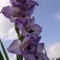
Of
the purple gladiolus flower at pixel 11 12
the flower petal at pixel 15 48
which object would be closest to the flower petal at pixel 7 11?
the purple gladiolus flower at pixel 11 12

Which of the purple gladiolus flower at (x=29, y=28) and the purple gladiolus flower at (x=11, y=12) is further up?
the purple gladiolus flower at (x=11, y=12)

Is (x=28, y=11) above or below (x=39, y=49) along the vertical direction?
above

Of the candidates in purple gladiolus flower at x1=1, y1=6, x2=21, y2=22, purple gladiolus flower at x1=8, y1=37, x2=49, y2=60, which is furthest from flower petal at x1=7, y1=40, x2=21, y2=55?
purple gladiolus flower at x1=1, y1=6, x2=21, y2=22

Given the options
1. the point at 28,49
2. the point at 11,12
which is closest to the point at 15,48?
the point at 28,49

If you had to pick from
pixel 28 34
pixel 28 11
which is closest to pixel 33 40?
pixel 28 34

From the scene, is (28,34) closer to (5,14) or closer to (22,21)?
(22,21)

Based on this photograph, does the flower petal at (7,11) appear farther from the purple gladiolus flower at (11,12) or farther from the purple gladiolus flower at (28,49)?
the purple gladiolus flower at (28,49)

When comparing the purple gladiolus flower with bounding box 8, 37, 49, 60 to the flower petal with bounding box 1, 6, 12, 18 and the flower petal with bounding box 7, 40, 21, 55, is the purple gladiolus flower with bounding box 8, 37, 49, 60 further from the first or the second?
the flower petal with bounding box 1, 6, 12, 18

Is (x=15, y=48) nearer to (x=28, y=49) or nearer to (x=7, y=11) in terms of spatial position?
(x=28, y=49)

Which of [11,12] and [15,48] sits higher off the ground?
[11,12]
